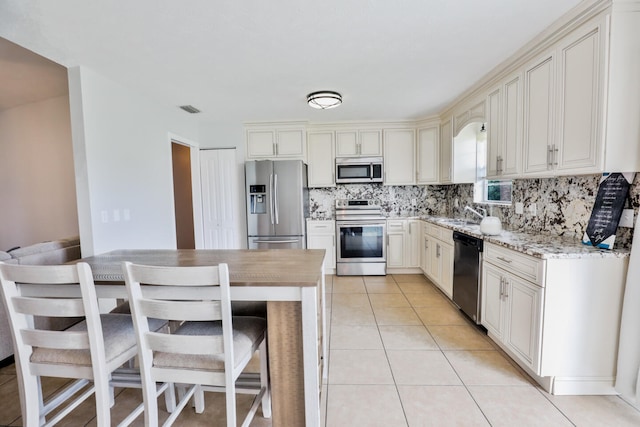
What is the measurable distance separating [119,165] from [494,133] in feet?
11.8

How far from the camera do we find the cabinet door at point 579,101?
171cm

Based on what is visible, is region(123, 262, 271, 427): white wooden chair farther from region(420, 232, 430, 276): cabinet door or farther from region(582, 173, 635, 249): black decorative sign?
region(420, 232, 430, 276): cabinet door

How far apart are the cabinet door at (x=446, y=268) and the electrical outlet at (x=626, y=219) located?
4.75 ft

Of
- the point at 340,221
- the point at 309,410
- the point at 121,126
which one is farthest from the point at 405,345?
the point at 121,126

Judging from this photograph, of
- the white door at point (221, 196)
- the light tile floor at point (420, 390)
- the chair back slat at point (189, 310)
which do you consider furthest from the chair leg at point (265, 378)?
the white door at point (221, 196)

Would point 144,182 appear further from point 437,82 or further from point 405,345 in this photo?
point 437,82

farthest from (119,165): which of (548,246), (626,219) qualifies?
(626,219)

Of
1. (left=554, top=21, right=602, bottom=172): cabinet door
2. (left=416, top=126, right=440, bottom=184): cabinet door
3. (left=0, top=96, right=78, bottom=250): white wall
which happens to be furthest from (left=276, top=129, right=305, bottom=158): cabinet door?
(left=554, top=21, right=602, bottom=172): cabinet door

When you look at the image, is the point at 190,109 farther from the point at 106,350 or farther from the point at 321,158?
the point at 106,350

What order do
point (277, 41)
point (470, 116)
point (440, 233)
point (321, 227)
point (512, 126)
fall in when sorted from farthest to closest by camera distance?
point (321, 227)
point (440, 233)
point (470, 116)
point (512, 126)
point (277, 41)

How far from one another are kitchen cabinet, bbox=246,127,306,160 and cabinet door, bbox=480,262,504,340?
114 inches

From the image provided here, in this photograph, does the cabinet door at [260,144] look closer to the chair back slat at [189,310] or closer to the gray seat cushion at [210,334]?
the gray seat cushion at [210,334]

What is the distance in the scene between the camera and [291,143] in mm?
4320

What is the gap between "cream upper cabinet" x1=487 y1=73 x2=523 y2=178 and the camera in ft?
7.88
